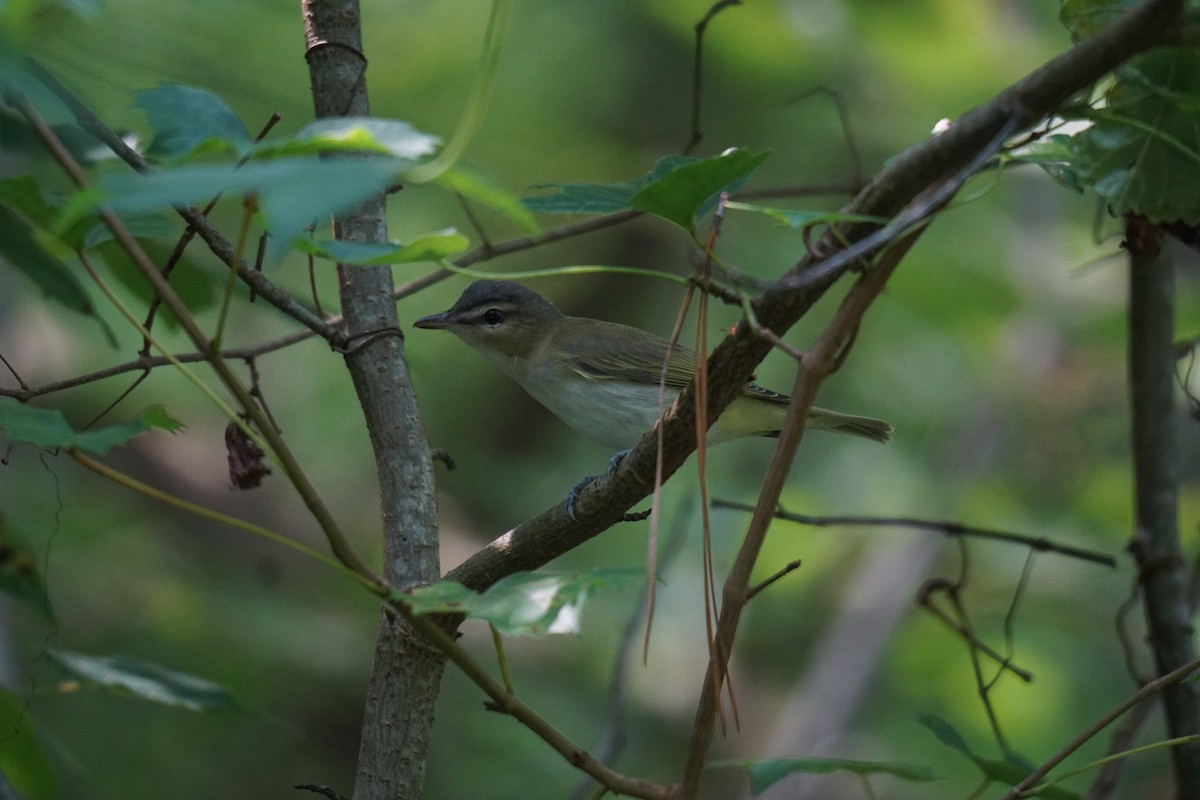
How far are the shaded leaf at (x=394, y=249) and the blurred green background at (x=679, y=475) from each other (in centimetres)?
332

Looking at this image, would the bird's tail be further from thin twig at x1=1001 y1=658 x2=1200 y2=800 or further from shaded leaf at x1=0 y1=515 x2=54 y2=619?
shaded leaf at x1=0 y1=515 x2=54 y2=619

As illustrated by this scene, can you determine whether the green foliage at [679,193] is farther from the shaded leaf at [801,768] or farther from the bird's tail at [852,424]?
the bird's tail at [852,424]

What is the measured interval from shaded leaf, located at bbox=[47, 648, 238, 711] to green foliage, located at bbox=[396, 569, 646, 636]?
1.04 metres

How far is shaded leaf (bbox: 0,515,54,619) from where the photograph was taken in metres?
1.79

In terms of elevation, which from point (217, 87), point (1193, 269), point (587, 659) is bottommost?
point (587, 659)

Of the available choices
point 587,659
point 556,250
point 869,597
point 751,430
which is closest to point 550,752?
point 587,659

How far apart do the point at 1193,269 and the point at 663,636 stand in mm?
4247

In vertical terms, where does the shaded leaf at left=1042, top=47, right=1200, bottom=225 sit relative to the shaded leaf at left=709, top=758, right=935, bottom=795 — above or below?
above

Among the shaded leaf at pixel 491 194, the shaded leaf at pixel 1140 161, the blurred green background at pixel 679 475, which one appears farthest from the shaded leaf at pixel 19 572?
the blurred green background at pixel 679 475

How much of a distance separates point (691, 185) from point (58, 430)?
0.98 metres

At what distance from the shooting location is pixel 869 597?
5.74m

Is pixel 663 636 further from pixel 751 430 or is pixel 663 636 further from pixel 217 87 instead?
pixel 217 87

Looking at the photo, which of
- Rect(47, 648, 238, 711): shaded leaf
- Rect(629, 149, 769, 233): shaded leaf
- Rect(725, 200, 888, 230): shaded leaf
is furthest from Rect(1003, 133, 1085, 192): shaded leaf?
Rect(47, 648, 238, 711): shaded leaf

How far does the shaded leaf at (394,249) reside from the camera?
56.6 inches
